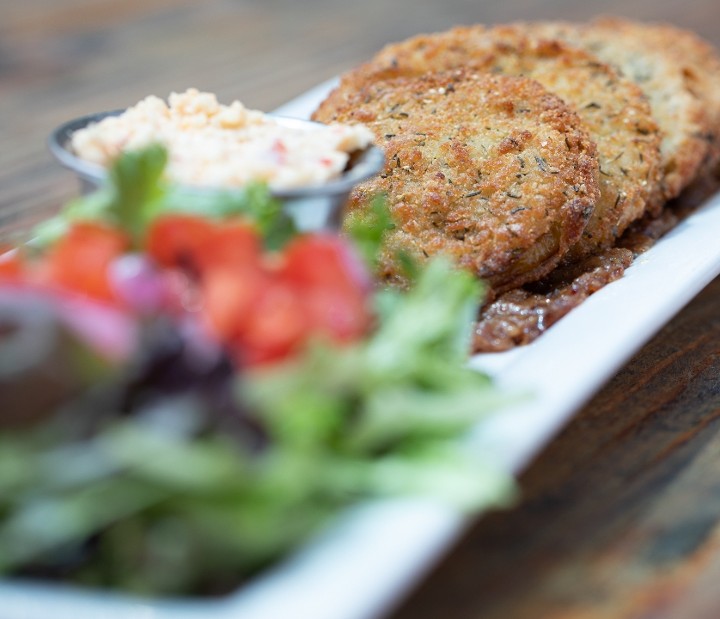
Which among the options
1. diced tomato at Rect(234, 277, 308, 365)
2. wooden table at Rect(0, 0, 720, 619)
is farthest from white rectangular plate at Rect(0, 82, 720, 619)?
diced tomato at Rect(234, 277, 308, 365)

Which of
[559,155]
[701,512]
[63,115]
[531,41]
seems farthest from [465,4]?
[701,512]

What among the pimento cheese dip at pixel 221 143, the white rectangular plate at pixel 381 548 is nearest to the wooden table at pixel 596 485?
the white rectangular plate at pixel 381 548

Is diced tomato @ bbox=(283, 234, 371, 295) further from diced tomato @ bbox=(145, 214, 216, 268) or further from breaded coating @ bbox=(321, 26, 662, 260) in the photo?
breaded coating @ bbox=(321, 26, 662, 260)

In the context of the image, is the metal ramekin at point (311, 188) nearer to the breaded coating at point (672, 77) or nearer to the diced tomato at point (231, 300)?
the diced tomato at point (231, 300)

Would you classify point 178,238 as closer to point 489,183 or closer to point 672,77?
point 489,183

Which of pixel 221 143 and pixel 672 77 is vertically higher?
pixel 221 143

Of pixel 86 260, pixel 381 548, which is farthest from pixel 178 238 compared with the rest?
pixel 381 548

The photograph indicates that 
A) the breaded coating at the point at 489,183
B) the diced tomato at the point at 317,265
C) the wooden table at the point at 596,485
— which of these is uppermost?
the diced tomato at the point at 317,265
